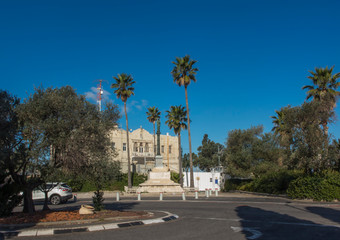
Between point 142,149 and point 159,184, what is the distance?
1030 inches

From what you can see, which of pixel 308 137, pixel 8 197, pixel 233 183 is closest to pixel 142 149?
pixel 233 183

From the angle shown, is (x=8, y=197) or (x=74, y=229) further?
(x=8, y=197)

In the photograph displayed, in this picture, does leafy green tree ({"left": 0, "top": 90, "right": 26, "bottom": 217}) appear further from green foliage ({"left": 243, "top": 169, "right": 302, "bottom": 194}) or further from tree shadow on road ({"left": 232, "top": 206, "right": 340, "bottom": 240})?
green foliage ({"left": 243, "top": 169, "right": 302, "bottom": 194})

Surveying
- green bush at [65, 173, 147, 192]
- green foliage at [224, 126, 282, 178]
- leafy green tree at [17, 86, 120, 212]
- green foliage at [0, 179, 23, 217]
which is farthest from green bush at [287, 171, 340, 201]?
green bush at [65, 173, 147, 192]

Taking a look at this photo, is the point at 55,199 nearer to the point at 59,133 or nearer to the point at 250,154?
the point at 59,133

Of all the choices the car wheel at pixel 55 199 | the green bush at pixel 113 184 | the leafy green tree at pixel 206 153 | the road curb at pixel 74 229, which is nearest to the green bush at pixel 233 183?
the green bush at pixel 113 184

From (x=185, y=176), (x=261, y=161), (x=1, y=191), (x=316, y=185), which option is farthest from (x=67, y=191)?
(x=185, y=176)

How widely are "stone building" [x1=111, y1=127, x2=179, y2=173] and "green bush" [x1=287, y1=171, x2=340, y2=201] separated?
118 feet

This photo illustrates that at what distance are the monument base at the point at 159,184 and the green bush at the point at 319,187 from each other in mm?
17229

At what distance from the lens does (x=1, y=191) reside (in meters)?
14.4

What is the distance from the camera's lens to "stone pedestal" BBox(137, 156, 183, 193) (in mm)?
39000

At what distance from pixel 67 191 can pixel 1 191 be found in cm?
1193

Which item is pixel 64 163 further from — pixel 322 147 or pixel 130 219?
pixel 322 147

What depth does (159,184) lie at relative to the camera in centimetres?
3941
